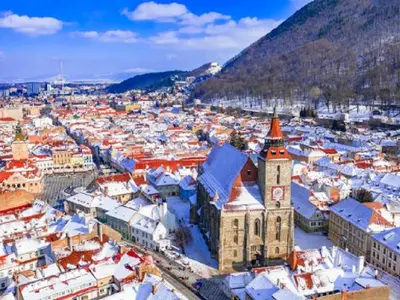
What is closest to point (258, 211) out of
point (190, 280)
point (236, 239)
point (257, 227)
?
point (257, 227)

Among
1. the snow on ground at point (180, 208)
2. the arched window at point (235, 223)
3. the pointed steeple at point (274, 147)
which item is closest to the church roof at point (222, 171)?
the arched window at point (235, 223)

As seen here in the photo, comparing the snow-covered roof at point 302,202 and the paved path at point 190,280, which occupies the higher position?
the snow-covered roof at point 302,202

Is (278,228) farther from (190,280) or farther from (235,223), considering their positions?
(190,280)

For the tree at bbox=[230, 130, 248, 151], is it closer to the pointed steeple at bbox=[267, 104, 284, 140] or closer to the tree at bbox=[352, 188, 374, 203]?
the tree at bbox=[352, 188, 374, 203]

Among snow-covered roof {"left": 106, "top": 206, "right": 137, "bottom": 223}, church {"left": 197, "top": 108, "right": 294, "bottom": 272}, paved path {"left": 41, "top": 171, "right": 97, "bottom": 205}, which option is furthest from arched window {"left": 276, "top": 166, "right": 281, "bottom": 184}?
paved path {"left": 41, "top": 171, "right": 97, "bottom": 205}

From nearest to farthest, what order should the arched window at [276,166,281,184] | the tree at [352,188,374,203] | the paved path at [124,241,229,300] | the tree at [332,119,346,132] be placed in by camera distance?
1. the paved path at [124,241,229,300]
2. the arched window at [276,166,281,184]
3. the tree at [352,188,374,203]
4. the tree at [332,119,346,132]

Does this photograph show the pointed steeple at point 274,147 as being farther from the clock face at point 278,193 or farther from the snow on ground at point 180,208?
the snow on ground at point 180,208
